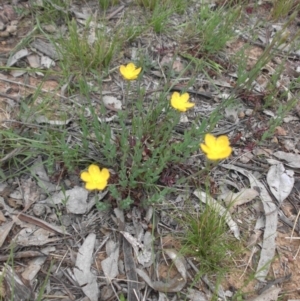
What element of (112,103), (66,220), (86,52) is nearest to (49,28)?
(86,52)

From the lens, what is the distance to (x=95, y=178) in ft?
6.31

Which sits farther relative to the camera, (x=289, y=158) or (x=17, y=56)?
(x=17, y=56)

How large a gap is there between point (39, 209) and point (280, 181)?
139cm

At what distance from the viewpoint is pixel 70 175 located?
7.29 ft

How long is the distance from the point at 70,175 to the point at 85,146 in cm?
18

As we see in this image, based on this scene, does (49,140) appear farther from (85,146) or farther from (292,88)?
(292,88)

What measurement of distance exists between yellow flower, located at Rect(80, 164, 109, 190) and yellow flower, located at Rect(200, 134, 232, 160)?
1.56 ft

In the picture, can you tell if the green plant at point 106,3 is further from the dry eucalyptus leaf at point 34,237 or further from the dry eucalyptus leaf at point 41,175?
the dry eucalyptus leaf at point 34,237

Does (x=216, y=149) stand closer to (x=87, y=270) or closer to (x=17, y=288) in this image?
(x=87, y=270)

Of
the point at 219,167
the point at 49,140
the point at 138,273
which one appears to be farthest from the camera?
the point at 219,167

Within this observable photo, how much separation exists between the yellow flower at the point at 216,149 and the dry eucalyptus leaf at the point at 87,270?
2.43 ft

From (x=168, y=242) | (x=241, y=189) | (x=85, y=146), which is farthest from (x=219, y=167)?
(x=85, y=146)

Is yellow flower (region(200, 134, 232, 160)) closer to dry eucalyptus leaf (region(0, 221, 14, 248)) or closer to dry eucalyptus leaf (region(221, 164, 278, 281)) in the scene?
dry eucalyptus leaf (region(221, 164, 278, 281))

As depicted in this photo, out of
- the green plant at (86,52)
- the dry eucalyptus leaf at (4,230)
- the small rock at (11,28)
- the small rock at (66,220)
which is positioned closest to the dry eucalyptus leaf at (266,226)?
the small rock at (66,220)
